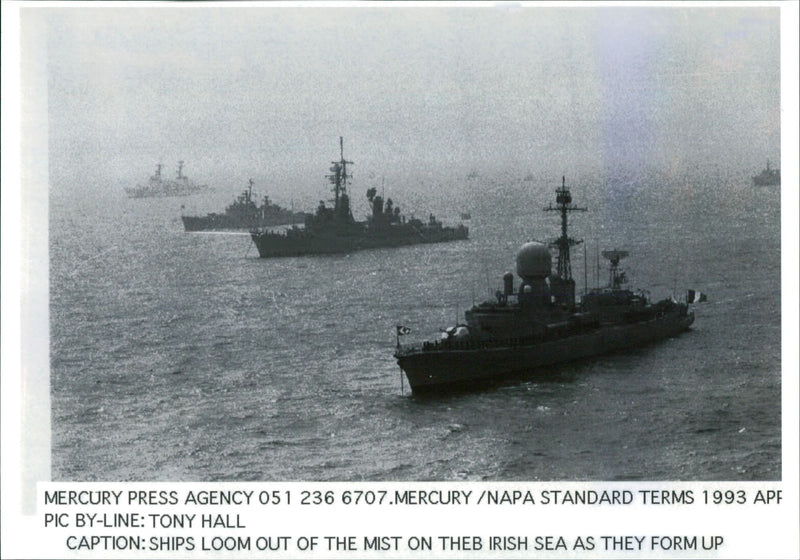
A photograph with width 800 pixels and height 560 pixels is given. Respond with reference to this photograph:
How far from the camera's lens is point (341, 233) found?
143 feet

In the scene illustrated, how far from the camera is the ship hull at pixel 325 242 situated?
4012cm

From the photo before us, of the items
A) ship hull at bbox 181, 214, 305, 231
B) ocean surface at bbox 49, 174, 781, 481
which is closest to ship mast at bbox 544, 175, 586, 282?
ocean surface at bbox 49, 174, 781, 481

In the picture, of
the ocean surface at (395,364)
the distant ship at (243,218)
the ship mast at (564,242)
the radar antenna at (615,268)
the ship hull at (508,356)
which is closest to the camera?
the ocean surface at (395,364)

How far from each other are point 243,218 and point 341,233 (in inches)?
264

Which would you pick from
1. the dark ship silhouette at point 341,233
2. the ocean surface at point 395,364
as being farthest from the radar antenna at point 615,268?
the dark ship silhouette at point 341,233

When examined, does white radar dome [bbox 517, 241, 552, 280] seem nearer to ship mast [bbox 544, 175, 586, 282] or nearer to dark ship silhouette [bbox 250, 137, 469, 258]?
ship mast [bbox 544, 175, 586, 282]

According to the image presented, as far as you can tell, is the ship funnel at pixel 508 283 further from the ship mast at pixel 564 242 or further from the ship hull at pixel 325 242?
the ship hull at pixel 325 242

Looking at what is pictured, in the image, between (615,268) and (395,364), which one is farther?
(615,268)

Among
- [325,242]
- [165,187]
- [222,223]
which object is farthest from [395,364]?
[325,242]

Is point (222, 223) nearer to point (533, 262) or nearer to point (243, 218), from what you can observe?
point (243, 218)

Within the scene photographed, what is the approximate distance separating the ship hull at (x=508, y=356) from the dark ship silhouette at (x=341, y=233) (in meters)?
10.3

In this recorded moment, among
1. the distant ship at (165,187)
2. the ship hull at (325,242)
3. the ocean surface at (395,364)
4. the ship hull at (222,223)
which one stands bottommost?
the ocean surface at (395,364)

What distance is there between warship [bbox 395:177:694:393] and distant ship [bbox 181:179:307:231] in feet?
25.5

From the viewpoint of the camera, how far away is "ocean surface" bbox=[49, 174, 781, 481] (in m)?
18.2
